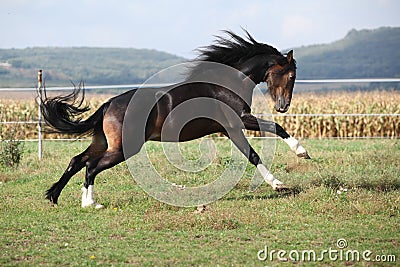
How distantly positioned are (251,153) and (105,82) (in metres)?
70.8

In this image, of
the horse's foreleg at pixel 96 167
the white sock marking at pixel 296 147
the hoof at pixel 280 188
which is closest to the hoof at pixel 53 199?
the horse's foreleg at pixel 96 167

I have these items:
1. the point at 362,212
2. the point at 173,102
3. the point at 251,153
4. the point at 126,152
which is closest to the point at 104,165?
the point at 126,152

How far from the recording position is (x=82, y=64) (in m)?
86.9

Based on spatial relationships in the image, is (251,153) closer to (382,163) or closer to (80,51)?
(382,163)

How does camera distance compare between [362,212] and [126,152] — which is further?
[126,152]

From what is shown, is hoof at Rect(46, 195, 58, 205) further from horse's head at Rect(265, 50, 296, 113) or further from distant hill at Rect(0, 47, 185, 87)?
distant hill at Rect(0, 47, 185, 87)

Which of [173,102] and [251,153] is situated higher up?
[173,102]

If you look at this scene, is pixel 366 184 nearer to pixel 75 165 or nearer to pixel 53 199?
pixel 75 165

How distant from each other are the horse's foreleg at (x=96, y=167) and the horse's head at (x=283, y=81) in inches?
89.1

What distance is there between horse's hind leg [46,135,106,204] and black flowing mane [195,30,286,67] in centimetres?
180

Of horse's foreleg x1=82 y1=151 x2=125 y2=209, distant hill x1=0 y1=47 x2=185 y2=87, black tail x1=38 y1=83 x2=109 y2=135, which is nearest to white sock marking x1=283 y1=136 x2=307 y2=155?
horse's foreleg x1=82 y1=151 x2=125 y2=209

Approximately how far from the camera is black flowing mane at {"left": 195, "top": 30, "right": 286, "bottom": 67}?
335 inches

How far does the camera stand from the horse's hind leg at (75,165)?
804 centimetres

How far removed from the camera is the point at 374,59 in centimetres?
8881
